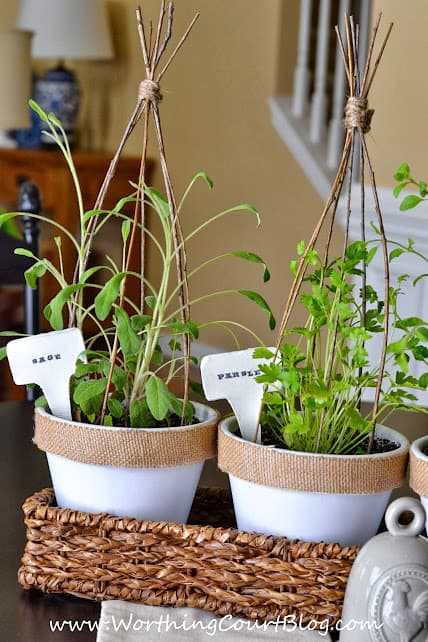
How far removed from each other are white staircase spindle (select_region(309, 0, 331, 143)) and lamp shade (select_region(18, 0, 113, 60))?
1.05m

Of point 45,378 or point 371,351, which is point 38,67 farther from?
point 45,378

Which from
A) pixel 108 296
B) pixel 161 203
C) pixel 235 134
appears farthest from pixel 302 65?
pixel 108 296

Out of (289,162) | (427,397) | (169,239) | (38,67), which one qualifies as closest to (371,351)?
(427,397)

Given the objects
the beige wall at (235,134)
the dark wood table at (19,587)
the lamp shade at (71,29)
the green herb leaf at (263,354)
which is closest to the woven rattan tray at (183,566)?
the dark wood table at (19,587)

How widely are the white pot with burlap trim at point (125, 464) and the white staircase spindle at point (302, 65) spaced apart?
11.2ft

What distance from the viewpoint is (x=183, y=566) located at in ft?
2.75

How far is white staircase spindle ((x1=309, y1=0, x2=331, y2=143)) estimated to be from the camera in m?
4.09

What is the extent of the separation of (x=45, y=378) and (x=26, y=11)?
418 centimetres

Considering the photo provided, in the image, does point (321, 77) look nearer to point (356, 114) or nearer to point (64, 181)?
point (64, 181)

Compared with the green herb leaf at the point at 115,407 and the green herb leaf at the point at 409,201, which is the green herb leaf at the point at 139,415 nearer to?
the green herb leaf at the point at 115,407

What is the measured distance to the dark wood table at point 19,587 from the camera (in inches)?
31.4

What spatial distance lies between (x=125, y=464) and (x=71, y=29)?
13.3 ft

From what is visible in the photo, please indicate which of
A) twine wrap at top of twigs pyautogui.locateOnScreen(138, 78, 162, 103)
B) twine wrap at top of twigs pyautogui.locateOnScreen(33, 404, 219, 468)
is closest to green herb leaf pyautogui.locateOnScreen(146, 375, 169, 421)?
twine wrap at top of twigs pyautogui.locateOnScreen(33, 404, 219, 468)

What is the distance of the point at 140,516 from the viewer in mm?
885
